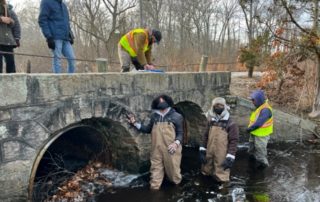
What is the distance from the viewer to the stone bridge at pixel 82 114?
195 inches

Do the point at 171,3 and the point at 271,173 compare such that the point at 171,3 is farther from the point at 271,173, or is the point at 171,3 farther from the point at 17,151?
the point at 17,151

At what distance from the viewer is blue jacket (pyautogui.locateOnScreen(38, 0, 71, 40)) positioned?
6633mm

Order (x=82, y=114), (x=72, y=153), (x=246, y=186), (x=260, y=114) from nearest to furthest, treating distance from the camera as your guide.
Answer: (x=82, y=114), (x=246, y=186), (x=260, y=114), (x=72, y=153)

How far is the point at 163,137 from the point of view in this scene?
6637 millimetres

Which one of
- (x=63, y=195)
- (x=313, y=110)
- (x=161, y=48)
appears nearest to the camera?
(x=63, y=195)

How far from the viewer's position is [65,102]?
220 inches

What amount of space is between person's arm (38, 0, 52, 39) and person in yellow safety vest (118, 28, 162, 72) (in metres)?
1.76

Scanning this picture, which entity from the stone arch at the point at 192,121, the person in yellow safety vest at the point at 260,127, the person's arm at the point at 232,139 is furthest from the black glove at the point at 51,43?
the person in yellow safety vest at the point at 260,127

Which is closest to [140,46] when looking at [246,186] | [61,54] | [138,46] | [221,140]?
[138,46]

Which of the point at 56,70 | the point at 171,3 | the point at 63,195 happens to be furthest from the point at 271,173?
the point at 171,3

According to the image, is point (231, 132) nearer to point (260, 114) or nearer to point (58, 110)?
Answer: point (260, 114)

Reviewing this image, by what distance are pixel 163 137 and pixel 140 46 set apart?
213 cm

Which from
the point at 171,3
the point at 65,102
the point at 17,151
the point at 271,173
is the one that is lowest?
the point at 271,173

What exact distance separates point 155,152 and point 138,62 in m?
2.23
